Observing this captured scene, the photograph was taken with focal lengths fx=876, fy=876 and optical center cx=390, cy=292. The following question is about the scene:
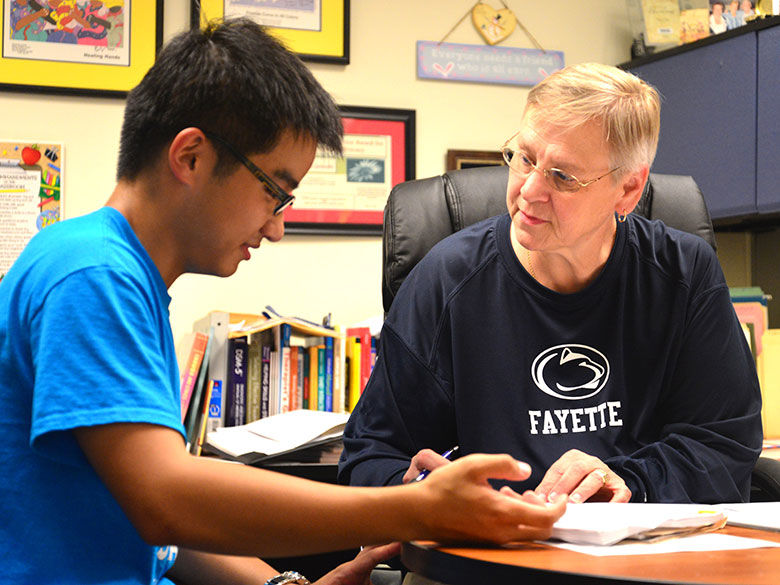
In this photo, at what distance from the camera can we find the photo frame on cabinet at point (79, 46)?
2434 mm

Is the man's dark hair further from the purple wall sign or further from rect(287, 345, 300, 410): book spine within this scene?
the purple wall sign

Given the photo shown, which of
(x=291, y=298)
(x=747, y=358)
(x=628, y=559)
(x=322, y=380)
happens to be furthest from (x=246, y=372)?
(x=628, y=559)

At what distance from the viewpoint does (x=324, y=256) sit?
8.61ft

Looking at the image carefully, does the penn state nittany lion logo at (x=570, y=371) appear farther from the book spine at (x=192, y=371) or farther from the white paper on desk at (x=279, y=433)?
the book spine at (x=192, y=371)

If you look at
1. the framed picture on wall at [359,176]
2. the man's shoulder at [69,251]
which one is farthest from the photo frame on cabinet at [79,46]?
the man's shoulder at [69,251]

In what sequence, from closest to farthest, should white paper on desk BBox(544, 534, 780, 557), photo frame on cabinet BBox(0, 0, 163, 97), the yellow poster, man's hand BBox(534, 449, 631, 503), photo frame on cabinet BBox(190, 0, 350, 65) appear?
white paper on desk BBox(544, 534, 780, 557), man's hand BBox(534, 449, 631, 503), photo frame on cabinet BBox(0, 0, 163, 97), photo frame on cabinet BBox(190, 0, 350, 65), the yellow poster

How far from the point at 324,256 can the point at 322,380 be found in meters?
0.45

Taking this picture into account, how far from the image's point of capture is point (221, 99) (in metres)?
0.96

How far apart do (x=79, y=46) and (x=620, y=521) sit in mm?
2148

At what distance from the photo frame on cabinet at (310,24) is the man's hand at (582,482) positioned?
1.75 meters

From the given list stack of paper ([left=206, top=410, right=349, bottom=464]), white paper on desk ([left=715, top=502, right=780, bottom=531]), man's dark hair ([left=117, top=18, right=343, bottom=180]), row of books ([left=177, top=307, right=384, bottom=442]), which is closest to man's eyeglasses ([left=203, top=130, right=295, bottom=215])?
man's dark hair ([left=117, top=18, right=343, bottom=180])

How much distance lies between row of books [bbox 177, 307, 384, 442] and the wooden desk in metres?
1.43

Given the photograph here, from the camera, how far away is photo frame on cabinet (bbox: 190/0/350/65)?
102 inches

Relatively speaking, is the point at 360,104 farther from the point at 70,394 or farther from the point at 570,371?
the point at 70,394
